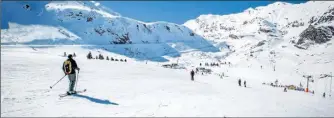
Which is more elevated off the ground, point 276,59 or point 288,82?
point 276,59

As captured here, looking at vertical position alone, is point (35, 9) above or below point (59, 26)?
above

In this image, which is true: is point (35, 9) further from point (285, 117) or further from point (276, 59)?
point (285, 117)

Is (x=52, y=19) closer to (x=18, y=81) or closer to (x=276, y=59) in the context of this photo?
(x=276, y=59)

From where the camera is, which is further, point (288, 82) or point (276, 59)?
point (276, 59)

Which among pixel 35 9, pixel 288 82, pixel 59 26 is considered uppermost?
pixel 35 9

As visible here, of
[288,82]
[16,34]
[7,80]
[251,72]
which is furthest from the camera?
→ [16,34]

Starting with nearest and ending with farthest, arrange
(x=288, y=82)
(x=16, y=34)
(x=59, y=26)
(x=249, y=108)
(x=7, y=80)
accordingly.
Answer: (x=249, y=108)
(x=7, y=80)
(x=288, y=82)
(x=16, y=34)
(x=59, y=26)

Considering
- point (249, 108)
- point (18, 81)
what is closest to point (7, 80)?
point (18, 81)

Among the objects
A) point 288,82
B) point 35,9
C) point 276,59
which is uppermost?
point 35,9

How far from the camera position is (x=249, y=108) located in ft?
44.6

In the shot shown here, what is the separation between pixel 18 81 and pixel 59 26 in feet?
613

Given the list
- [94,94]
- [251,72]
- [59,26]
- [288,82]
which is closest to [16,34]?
[59,26]

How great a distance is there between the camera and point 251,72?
5428 inches

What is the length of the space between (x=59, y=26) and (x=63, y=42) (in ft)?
112
